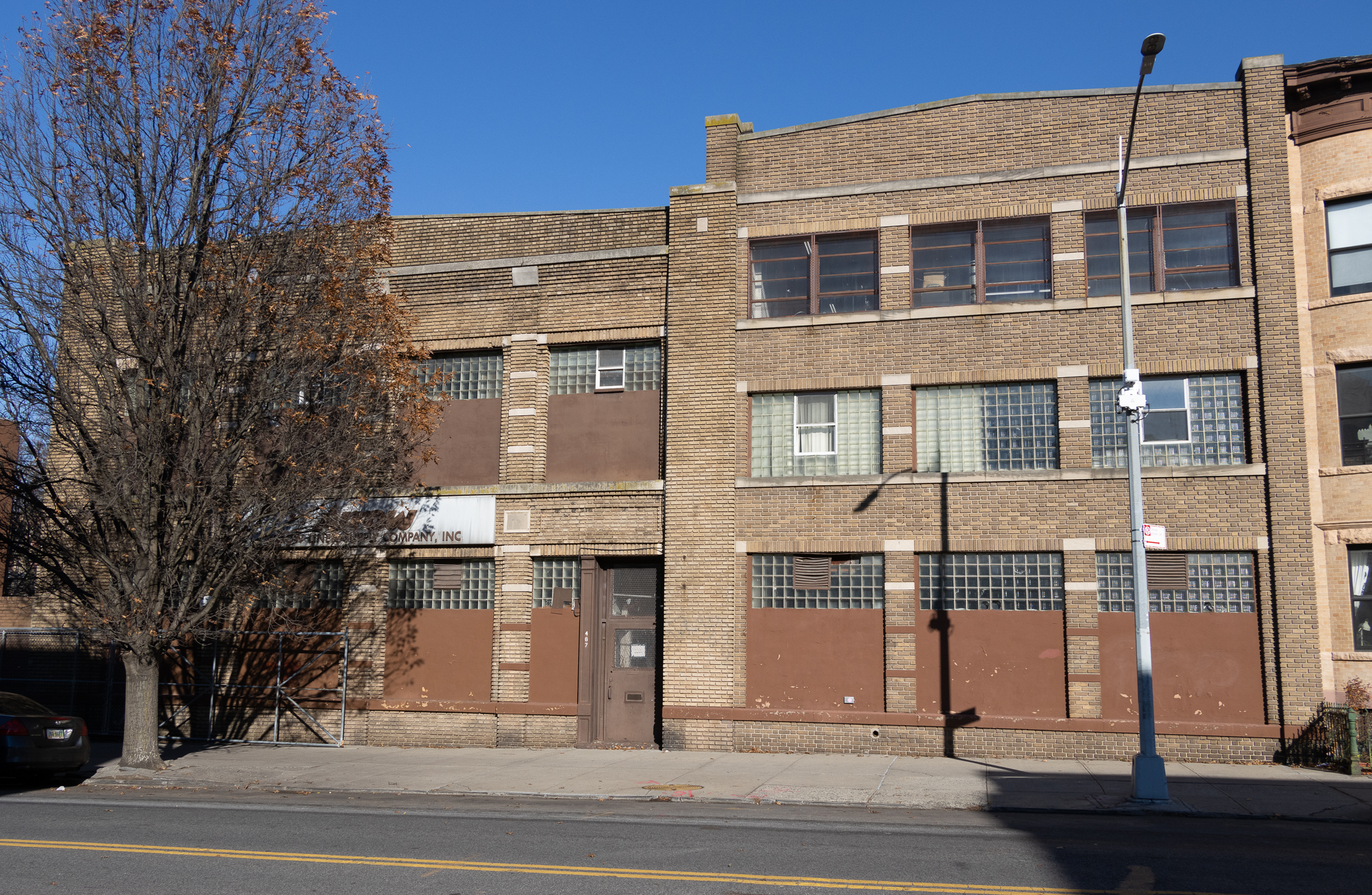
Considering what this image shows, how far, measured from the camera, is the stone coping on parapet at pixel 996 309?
1828 cm

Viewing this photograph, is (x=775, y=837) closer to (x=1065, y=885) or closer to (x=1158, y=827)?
(x=1065, y=885)

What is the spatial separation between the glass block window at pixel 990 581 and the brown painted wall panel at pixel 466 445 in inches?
344

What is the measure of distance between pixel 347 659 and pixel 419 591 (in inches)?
75.1

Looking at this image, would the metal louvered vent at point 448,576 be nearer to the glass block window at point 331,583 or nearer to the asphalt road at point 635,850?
the glass block window at point 331,583

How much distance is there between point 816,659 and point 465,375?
917cm

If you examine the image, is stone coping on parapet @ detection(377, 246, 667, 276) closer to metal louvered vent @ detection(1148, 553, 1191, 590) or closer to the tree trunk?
the tree trunk

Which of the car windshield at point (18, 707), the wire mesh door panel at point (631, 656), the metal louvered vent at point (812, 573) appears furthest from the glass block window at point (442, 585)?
the car windshield at point (18, 707)

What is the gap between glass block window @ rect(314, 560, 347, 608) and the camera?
836 inches

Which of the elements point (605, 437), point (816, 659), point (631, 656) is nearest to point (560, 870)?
point (816, 659)

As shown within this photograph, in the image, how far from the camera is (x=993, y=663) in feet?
60.1

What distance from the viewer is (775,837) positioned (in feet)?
36.6

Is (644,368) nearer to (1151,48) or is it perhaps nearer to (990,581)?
(990,581)

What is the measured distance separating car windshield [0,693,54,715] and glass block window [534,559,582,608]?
27.2 ft

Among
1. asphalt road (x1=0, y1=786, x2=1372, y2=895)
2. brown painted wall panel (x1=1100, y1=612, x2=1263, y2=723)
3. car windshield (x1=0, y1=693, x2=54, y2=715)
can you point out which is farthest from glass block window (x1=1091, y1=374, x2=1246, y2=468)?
car windshield (x1=0, y1=693, x2=54, y2=715)
